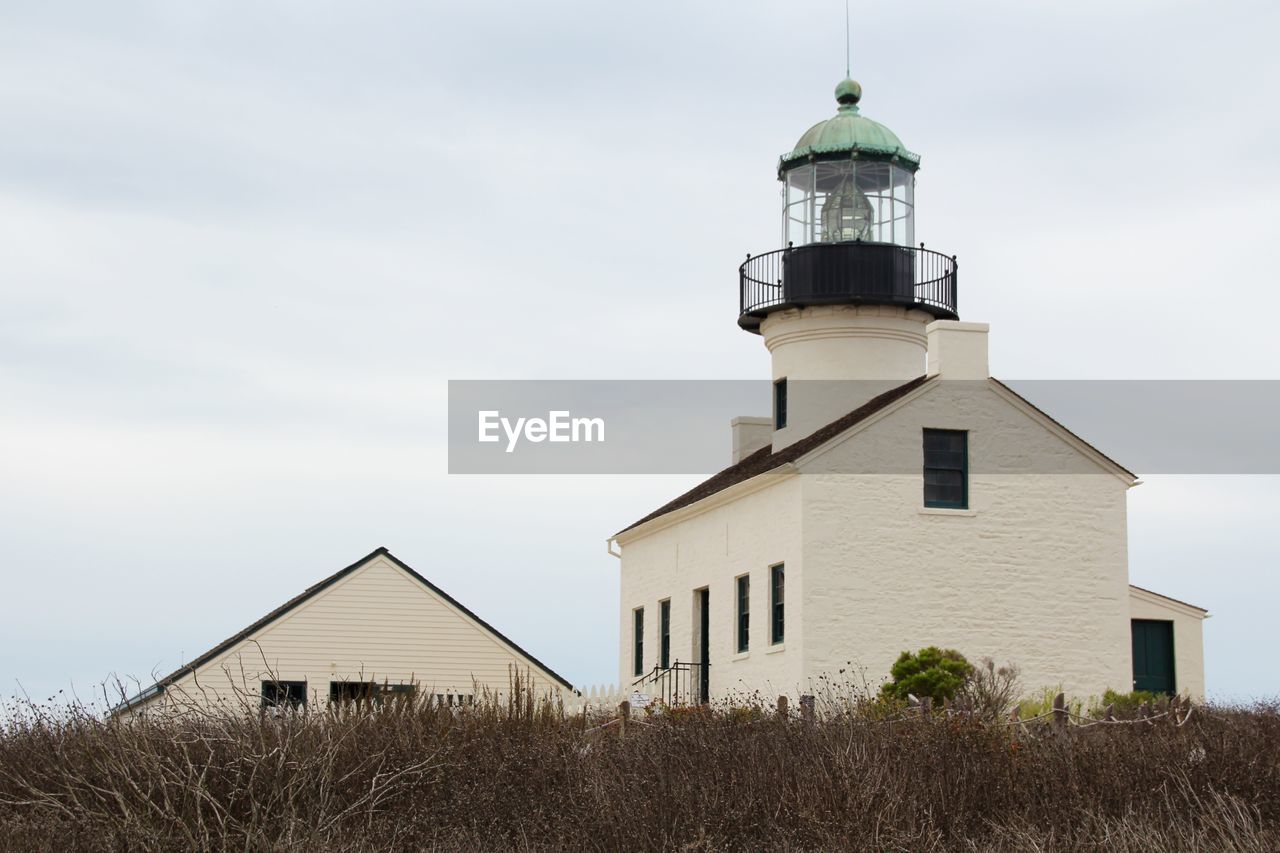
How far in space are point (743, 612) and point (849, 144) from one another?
8.86 meters

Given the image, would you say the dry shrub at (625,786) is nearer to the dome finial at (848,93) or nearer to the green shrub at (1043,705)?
the green shrub at (1043,705)

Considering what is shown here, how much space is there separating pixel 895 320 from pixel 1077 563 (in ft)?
20.2

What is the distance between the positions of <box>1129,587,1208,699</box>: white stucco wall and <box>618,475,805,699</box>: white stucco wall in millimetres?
7215

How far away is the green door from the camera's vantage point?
3080 cm

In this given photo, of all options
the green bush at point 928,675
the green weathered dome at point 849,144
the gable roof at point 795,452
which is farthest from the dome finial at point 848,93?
the green bush at point 928,675

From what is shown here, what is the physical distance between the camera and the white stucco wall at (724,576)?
1053 inches

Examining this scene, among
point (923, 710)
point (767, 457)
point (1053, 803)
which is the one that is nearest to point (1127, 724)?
point (923, 710)

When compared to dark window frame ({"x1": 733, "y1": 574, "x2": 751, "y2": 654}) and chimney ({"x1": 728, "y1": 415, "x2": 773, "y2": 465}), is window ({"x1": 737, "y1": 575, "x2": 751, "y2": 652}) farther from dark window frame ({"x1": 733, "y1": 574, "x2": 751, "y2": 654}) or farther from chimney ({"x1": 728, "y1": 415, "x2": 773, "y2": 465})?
chimney ({"x1": 728, "y1": 415, "x2": 773, "y2": 465})

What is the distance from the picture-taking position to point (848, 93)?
33.2 metres

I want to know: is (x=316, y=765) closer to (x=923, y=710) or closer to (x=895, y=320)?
(x=923, y=710)

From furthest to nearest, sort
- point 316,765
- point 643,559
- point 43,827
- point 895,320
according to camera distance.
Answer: point 643,559
point 895,320
point 316,765
point 43,827

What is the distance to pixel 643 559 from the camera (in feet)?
112

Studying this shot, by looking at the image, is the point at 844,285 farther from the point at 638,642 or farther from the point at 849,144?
the point at 638,642

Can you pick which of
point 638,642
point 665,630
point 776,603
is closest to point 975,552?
point 776,603
